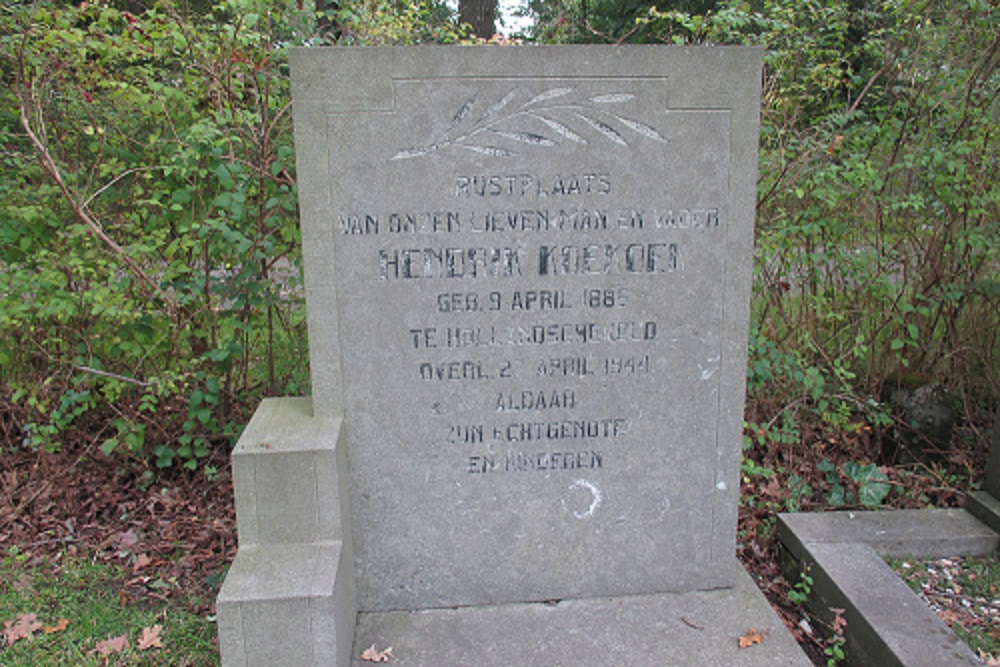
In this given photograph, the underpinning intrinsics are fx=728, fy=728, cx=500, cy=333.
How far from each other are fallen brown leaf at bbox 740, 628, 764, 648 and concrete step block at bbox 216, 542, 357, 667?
143 cm

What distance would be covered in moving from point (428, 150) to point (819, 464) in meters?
2.95

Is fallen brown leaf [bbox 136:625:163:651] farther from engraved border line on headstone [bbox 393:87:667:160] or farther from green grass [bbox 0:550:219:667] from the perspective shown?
engraved border line on headstone [bbox 393:87:667:160]

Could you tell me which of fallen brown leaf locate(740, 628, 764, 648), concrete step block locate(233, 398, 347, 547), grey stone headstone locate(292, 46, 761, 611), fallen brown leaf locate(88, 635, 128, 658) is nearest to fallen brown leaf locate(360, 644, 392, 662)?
grey stone headstone locate(292, 46, 761, 611)

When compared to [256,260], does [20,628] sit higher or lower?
lower

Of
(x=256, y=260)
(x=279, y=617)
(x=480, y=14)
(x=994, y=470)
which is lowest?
(x=994, y=470)

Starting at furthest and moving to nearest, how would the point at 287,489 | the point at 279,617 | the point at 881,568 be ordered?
the point at 881,568
the point at 287,489
the point at 279,617

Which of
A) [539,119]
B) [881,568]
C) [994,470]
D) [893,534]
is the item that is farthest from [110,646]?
[994,470]

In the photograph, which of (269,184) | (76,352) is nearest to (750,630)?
(269,184)

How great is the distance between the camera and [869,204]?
4.51 meters

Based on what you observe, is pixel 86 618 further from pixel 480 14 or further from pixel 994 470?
pixel 480 14

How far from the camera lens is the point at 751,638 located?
267 centimetres

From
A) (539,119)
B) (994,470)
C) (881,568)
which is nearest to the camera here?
(539,119)

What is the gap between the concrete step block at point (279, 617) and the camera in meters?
2.19

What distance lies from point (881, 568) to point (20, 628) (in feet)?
11.5
